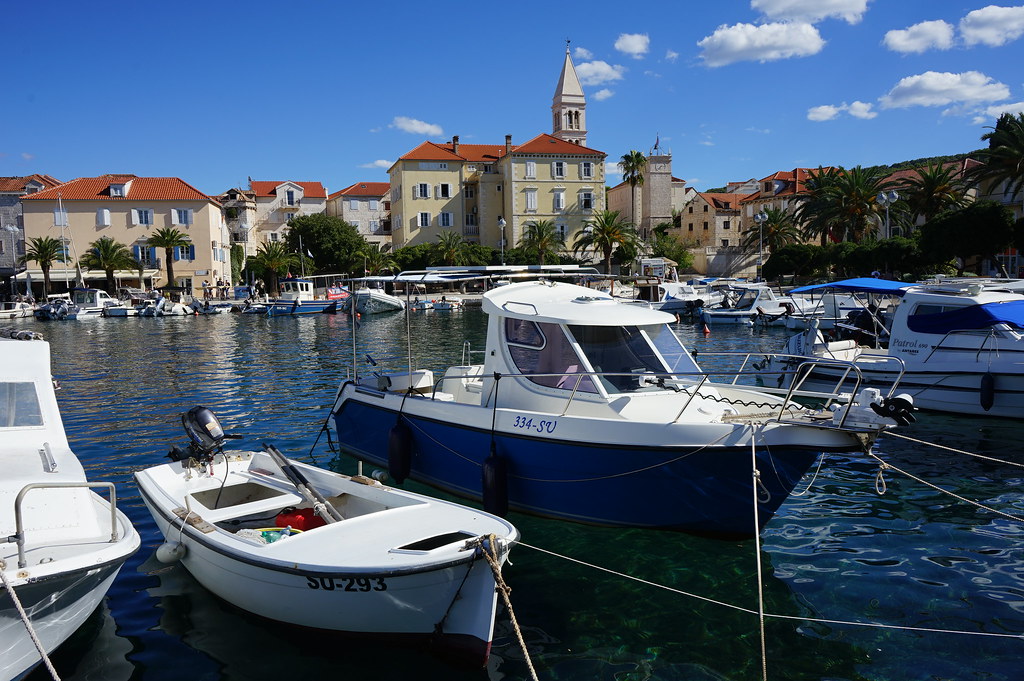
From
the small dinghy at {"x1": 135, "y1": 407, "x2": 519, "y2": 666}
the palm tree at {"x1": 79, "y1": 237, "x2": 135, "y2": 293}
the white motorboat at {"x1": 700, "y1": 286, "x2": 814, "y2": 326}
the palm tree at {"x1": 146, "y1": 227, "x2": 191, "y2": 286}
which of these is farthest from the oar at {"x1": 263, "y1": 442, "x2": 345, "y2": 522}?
the palm tree at {"x1": 79, "y1": 237, "x2": 135, "y2": 293}

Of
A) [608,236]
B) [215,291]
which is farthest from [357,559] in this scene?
[215,291]

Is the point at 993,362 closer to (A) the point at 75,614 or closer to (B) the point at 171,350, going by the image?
(A) the point at 75,614

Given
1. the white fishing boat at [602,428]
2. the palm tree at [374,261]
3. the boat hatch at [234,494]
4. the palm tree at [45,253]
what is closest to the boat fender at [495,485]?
the white fishing boat at [602,428]

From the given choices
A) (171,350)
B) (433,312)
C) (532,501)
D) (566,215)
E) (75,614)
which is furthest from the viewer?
(566,215)

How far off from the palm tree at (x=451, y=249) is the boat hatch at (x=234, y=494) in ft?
203

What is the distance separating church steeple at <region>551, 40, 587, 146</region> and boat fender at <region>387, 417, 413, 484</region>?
81.6m

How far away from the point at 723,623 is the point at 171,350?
99.6ft

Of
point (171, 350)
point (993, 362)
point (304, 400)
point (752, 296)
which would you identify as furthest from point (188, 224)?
point (993, 362)

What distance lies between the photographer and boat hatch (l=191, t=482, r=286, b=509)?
380 inches

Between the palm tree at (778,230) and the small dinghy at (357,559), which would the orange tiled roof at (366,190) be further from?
the small dinghy at (357,559)

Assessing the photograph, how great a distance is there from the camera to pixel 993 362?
620 inches

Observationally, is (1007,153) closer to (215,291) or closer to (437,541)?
(437,541)

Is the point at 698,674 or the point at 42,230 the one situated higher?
the point at 42,230

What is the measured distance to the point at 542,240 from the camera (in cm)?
7206
